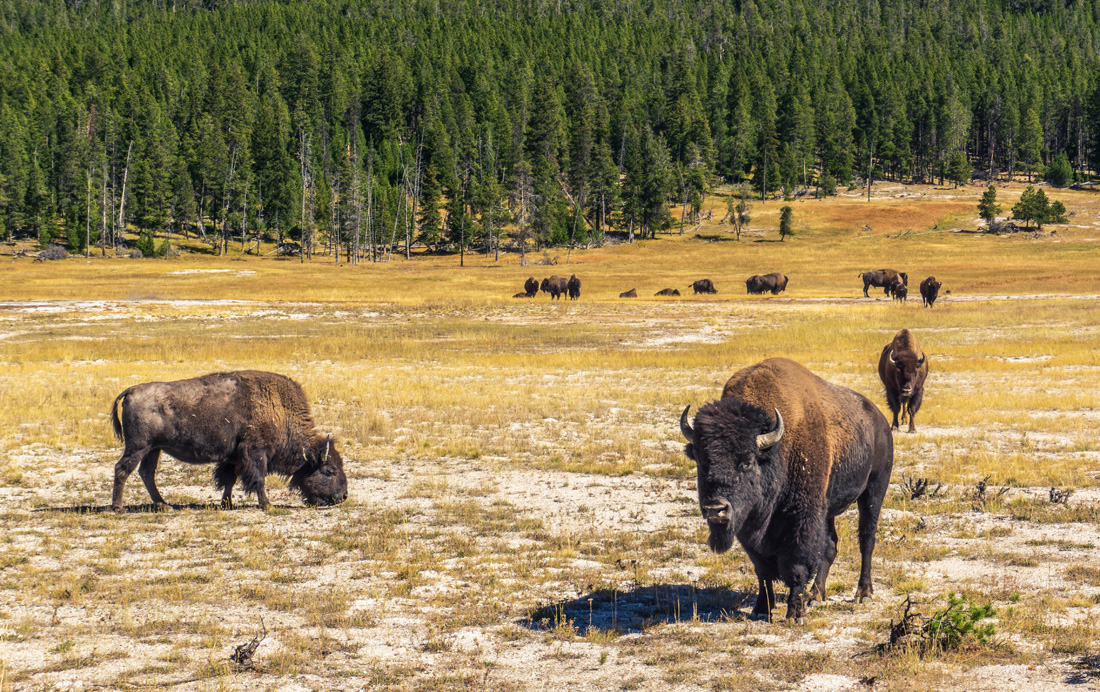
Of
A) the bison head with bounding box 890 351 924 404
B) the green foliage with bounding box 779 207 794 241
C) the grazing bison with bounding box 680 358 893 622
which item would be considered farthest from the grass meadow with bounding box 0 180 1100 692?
the green foliage with bounding box 779 207 794 241

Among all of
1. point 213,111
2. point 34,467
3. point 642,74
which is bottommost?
point 34,467

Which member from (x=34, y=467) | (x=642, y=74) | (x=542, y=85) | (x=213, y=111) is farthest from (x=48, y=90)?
(x=34, y=467)

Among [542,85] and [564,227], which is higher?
[542,85]

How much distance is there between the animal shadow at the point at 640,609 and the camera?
7.31 meters

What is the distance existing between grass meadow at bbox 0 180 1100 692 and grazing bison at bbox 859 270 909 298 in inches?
863

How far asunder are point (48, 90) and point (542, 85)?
6936 centimetres

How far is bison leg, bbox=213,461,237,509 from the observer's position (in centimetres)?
1161

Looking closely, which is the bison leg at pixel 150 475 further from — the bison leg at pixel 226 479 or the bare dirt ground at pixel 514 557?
the bison leg at pixel 226 479

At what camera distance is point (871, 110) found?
452 feet

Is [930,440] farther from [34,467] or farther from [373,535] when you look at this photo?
[34,467]

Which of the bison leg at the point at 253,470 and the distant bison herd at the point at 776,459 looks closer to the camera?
the distant bison herd at the point at 776,459

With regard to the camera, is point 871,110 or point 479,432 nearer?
point 479,432

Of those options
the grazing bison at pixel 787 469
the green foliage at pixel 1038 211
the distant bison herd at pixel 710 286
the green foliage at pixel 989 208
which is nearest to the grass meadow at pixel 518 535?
the grazing bison at pixel 787 469

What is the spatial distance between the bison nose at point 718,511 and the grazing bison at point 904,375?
11.2 m
